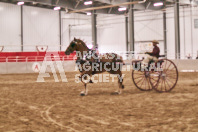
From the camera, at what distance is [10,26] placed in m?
30.5

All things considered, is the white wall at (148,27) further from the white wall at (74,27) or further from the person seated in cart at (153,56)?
the person seated in cart at (153,56)

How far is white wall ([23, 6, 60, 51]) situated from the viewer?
32.0 metres

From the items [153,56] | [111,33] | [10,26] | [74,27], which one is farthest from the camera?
[111,33]

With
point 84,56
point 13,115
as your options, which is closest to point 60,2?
point 84,56

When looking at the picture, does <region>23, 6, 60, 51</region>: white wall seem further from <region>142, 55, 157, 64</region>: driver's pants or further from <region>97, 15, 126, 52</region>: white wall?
<region>142, 55, 157, 64</region>: driver's pants

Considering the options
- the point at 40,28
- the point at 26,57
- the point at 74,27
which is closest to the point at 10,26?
the point at 40,28

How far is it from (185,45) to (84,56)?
2729cm

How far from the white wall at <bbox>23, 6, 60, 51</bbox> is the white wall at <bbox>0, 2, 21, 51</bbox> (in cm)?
86

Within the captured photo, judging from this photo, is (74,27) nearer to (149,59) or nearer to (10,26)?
(10,26)

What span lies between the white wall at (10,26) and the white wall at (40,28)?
2.82ft

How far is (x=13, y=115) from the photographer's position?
6195mm

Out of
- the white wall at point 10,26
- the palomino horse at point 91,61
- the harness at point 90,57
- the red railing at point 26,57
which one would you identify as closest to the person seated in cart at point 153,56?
the palomino horse at point 91,61

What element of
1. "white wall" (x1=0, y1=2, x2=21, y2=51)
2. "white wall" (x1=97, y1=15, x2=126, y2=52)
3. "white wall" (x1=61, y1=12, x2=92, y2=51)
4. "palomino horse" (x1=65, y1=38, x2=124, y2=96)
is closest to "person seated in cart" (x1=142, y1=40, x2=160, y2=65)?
"palomino horse" (x1=65, y1=38, x2=124, y2=96)

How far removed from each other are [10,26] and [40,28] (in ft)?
13.1
